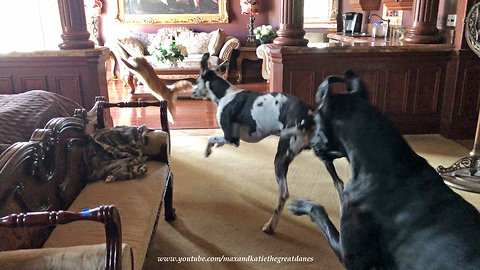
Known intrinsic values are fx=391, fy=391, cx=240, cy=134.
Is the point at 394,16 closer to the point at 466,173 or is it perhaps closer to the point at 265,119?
the point at 466,173

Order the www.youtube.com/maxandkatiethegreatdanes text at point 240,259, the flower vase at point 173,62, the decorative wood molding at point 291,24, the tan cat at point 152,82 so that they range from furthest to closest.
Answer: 1. the flower vase at point 173,62
2. the tan cat at point 152,82
3. the decorative wood molding at point 291,24
4. the www.youtube.com/maxandkatiethegreatdanes text at point 240,259

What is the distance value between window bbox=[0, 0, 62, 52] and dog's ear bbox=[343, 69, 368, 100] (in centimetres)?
751

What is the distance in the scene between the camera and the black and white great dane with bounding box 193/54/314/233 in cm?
251

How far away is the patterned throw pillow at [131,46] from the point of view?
8.23 meters

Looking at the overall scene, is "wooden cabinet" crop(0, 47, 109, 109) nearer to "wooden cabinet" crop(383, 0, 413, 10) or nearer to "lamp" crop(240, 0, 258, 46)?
"wooden cabinet" crop(383, 0, 413, 10)

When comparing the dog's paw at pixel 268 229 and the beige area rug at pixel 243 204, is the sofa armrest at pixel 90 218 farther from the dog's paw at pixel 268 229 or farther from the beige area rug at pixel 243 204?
the dog's paw at pixel 268 229

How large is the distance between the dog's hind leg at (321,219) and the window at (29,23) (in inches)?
294

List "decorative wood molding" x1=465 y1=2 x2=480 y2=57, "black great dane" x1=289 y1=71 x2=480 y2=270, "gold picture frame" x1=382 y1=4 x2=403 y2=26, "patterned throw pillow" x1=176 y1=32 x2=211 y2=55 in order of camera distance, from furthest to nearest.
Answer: "patterned throw pillow" x1=176 y1=32 x2=211 y2=55, "gold picture frame" x1=382 y1=4 x2=403 y2=26, "decorative wood molding" x1=465 y1=2 x2=480 y2=57, "black great dane" x1=289 y1=71 x2=480 y2=270

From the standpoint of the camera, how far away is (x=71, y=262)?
1292 mm

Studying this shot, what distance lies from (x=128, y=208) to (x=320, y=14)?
8.16m

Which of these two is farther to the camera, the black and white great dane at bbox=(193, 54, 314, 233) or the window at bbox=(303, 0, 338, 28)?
the window at bbox=(303, 0, 338, 28)

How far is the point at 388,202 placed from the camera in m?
1.36

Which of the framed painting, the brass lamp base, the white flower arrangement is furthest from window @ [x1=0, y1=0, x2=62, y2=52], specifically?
the brass lamp base

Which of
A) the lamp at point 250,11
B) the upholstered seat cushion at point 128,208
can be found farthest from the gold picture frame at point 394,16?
the upholstered seat cushion at point 128,208
